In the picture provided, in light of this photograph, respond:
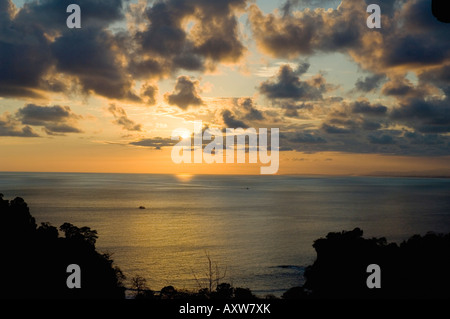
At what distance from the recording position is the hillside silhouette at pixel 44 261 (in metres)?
30.4

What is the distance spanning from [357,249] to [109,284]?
25809 mm

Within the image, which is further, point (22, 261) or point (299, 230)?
point (299, 230)

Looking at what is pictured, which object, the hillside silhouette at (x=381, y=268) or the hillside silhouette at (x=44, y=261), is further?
the hillside silhouette at (x=381, y=268)

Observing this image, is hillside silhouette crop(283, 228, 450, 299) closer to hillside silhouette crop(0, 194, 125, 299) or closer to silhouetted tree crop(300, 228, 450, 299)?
silhouetted tree crop(300, 228, 450, 299)

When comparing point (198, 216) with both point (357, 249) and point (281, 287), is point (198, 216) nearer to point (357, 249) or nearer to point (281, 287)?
point (281, 287)

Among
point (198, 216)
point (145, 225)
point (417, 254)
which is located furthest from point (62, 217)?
point (417, 254)

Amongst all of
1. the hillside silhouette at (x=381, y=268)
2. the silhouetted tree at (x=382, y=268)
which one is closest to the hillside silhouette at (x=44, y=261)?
the hillside silhouette at (x=381, y=268)

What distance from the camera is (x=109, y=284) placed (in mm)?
36875

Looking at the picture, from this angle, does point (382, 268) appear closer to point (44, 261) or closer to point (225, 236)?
point (44, 261)

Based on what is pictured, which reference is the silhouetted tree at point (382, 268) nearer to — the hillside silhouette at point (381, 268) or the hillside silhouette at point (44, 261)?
the hillside silhouette at point (381, 268)

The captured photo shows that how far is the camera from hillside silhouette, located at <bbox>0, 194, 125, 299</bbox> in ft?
99.9

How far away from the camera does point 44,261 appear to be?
116ft

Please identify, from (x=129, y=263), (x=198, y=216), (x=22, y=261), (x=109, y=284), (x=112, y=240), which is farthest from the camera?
(x=198, y=216)
